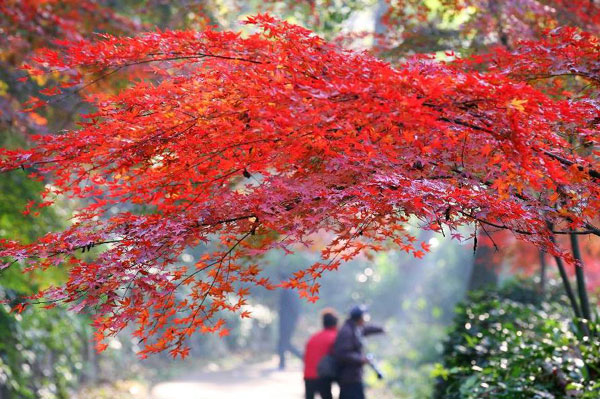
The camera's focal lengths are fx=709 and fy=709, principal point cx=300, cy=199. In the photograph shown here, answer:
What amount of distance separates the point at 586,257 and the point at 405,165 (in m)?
8.09

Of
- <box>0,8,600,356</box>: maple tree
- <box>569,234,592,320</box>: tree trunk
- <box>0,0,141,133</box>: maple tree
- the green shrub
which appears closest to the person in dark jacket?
the green shrub

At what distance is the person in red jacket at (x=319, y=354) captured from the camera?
6.62 m

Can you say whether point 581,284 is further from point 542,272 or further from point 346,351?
point 542,272

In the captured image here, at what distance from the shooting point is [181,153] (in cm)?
366

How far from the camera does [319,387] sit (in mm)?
6695

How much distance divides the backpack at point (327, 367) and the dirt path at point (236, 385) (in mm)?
5851

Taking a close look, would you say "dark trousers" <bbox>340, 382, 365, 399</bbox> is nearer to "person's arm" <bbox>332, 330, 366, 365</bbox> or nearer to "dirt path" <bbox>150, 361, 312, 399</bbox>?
"person's arm" <bbox>332, 330, 366, 365</bbox>

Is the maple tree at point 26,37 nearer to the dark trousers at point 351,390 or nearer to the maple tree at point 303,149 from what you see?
the maple tree at point 303,149

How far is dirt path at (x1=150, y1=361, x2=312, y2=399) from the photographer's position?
1235cm

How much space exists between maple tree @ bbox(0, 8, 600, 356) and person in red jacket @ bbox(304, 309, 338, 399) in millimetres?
2963

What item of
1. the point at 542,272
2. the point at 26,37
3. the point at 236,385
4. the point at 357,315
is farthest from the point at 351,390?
the point at 236,385

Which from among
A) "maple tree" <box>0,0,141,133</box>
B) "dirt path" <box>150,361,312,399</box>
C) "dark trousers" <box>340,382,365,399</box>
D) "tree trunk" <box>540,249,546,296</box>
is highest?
"maple tree" <box>0,0,141,133</box>

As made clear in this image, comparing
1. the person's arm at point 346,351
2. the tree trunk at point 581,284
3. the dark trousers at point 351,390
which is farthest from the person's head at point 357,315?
the tree trunk at point 581,284

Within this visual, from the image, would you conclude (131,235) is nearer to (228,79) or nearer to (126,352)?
(228,79)
